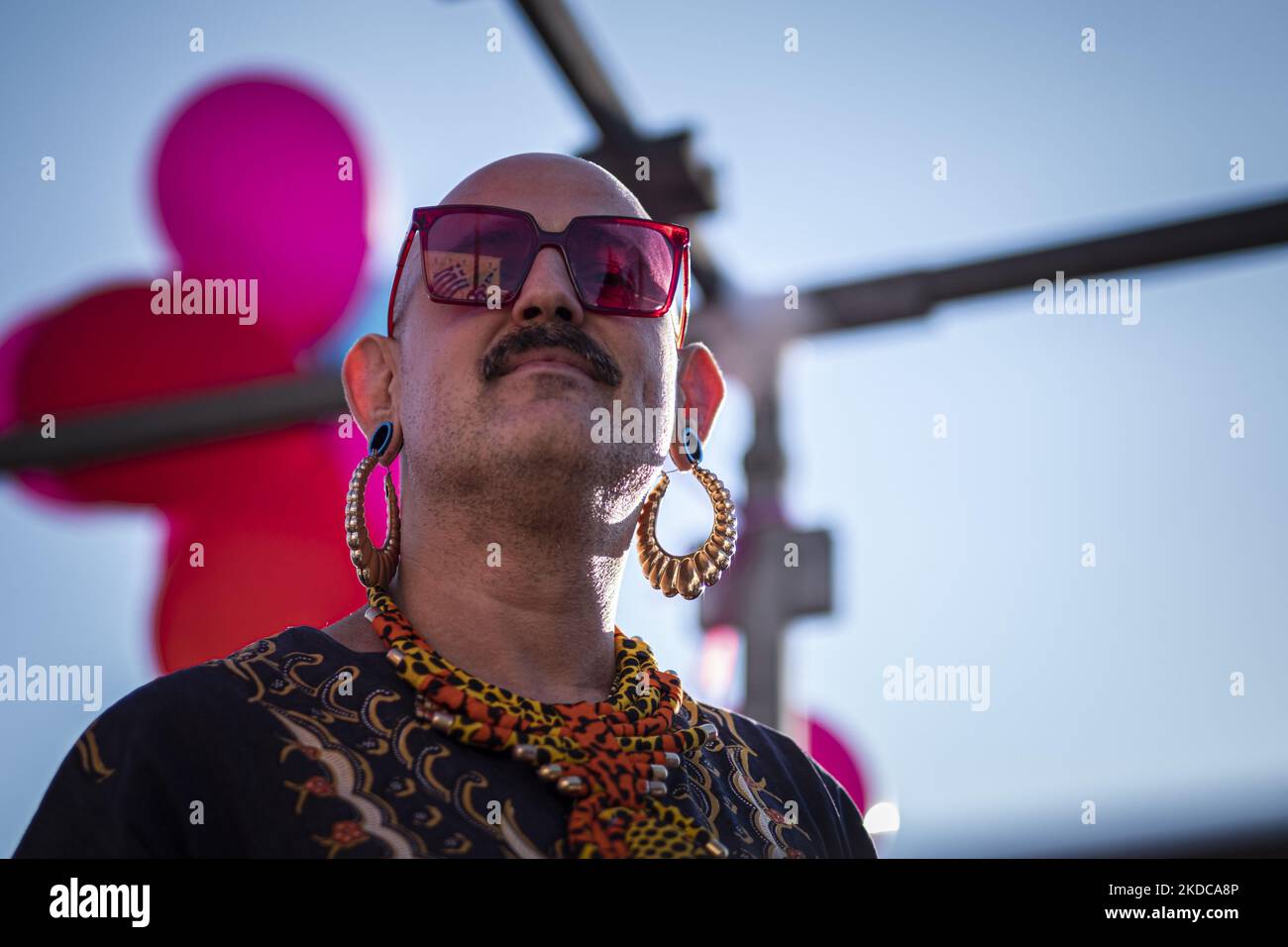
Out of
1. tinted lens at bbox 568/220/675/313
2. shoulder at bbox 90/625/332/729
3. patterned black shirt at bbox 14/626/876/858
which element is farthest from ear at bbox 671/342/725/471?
shoulder at bbox 90/625/332/729

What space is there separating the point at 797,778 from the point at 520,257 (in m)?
1.22

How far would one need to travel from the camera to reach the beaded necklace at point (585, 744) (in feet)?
7.04

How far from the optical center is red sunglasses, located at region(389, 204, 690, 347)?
2533 millimetres

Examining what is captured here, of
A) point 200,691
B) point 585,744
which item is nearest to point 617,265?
point 585,744

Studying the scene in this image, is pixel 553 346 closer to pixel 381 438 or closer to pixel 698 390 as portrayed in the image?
pixel 381 438

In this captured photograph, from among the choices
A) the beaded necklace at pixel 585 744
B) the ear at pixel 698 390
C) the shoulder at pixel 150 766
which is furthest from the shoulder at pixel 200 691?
the ear at pixel 698 390

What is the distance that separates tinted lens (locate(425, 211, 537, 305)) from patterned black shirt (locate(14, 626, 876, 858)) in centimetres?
71

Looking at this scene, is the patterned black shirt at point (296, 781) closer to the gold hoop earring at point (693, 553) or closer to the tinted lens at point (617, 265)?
the gold hoop earring at point (693, 553)

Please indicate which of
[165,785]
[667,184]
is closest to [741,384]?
[667,184]

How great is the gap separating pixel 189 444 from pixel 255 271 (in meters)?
0.53

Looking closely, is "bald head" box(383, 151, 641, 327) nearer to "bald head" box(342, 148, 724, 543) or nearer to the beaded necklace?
"bald head" box(342, 148, 724, 543)

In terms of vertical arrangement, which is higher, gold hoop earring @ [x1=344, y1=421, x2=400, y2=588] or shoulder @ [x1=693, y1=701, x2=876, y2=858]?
gold hoop earring @ [x1=344, y1=421, x2=400, y2=588]

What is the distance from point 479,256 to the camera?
100 inches
